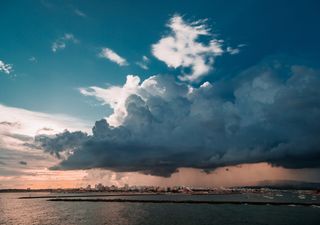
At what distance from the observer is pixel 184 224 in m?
103

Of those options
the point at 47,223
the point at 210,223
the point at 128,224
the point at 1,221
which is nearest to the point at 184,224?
the point at 210,223

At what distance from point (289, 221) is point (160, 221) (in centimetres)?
4168

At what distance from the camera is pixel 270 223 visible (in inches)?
4188

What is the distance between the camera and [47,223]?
358 ft

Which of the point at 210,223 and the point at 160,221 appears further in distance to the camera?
the point at 160,221

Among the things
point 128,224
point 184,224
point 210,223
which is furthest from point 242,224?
point 128,224

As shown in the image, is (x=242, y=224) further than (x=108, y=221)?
No

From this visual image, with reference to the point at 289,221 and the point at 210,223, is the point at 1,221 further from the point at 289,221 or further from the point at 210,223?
the point at 289,221

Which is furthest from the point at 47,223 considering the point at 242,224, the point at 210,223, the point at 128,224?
the point at 242,224

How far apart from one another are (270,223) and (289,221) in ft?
29.2

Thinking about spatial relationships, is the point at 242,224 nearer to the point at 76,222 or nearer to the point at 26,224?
the point at 76,222

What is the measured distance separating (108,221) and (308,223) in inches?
2486

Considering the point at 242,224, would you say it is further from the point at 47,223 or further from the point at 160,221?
the point at 47,223

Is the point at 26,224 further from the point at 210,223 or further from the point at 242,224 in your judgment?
the point at 242,224
